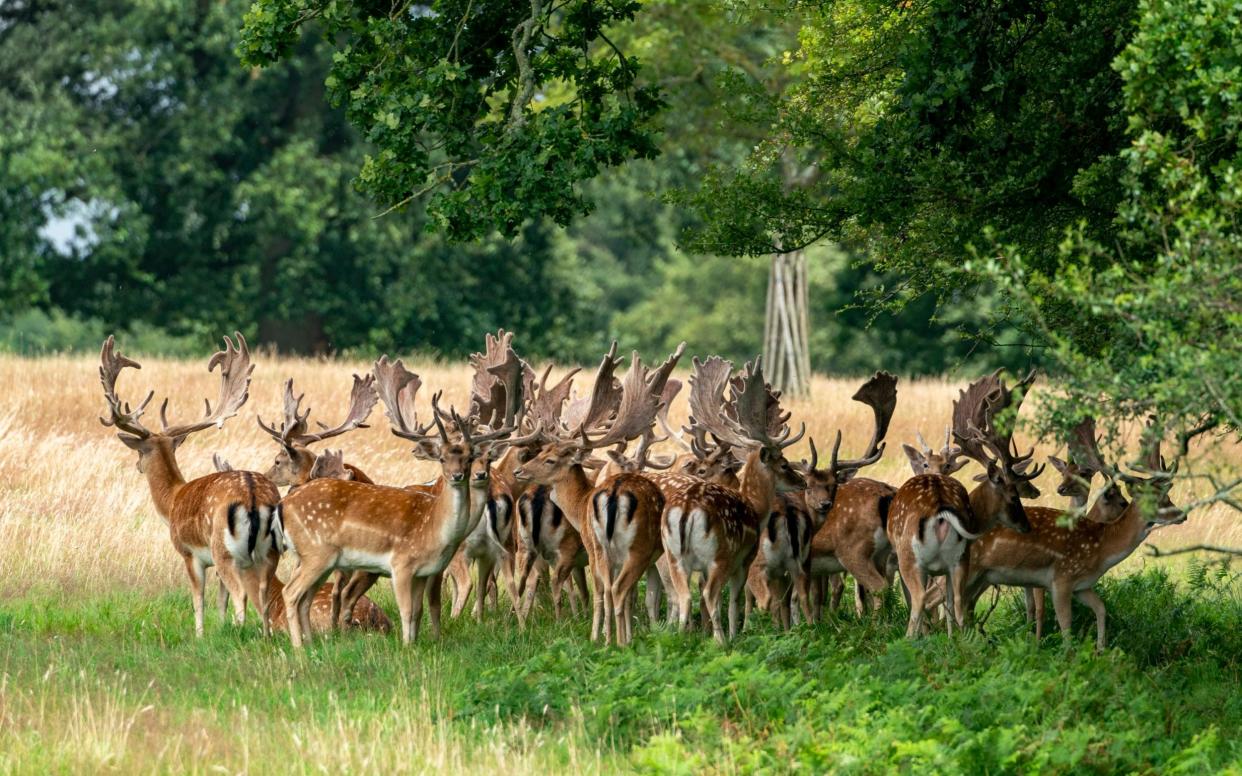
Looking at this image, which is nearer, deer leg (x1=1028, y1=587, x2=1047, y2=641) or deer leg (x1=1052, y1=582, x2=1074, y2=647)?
deer leg (x1=1052, y1=582, x2=1074, y2=647)

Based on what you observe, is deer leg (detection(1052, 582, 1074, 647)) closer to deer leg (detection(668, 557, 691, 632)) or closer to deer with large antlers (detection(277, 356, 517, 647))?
deer leg (detection(668, 557, 691, 632))

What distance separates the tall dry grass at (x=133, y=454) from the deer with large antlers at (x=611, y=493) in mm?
3388

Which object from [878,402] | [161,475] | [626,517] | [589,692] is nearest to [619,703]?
[589,692]

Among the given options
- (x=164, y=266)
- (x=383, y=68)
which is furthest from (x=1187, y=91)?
(x=164, y=266)

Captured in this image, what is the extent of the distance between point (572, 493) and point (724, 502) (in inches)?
45.0

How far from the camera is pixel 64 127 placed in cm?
3091

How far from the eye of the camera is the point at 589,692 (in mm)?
8008

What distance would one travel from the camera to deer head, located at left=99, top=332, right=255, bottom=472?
11.3 m

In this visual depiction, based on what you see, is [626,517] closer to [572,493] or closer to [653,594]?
[572,493]

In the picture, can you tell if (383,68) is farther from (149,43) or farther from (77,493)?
(149,43)

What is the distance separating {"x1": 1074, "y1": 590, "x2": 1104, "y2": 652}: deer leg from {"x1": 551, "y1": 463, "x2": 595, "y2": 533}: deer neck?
306cm

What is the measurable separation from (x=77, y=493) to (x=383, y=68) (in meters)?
5.42

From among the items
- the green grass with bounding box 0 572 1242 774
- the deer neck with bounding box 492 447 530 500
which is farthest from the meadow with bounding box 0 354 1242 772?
the deer neck with bounding box 492 447 530 500

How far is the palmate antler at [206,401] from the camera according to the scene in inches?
448
